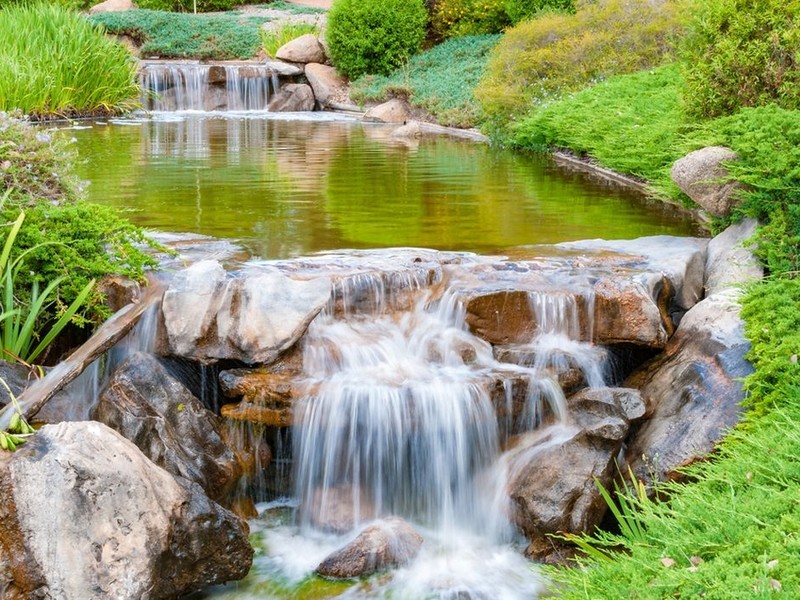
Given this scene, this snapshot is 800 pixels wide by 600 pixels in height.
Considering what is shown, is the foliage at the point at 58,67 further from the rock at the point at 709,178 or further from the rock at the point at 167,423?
the rock at the point at 709,178

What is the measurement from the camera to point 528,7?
2259cm

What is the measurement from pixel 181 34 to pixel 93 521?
925 inches

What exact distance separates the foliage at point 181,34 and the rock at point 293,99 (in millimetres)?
3174

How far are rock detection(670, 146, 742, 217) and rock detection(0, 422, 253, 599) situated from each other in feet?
14.7

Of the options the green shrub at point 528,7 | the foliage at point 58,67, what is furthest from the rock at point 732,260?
the green shrub at point 528,7

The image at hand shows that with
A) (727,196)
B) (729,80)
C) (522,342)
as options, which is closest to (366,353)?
(522,342)

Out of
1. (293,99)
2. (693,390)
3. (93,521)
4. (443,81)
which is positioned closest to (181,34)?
(293,99)

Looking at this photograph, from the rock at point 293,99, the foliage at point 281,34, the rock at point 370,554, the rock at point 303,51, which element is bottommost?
the rock at point 370,554

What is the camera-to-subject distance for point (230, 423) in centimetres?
586

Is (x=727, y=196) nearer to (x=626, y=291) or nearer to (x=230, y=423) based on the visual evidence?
(x=626, y=291)

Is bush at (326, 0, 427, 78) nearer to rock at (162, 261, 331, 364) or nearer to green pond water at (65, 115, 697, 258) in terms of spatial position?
green pond water at (65, 115, 697, 258)

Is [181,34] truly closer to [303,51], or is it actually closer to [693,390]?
[303,51]

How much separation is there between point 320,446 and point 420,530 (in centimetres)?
81

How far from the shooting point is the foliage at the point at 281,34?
24969 mm
